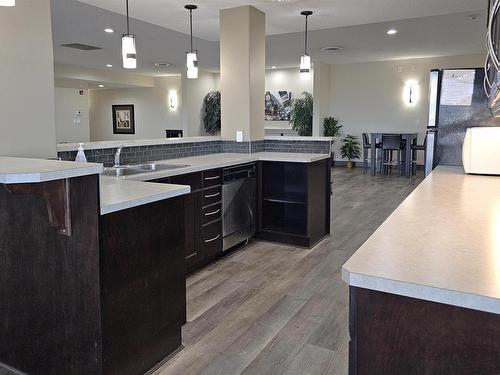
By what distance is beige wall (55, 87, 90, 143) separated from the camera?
11414 mm

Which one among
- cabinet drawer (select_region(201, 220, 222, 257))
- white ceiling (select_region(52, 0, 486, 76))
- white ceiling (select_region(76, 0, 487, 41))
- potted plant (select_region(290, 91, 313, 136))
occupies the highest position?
white ceiling (select_region(52, 0, 486, 76))

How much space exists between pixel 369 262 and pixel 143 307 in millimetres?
1370

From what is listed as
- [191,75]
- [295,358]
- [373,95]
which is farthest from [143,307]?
[373,95]

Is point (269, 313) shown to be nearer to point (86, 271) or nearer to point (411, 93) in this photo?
point (86, 271)

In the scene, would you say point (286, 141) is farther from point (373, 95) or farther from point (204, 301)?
point (373, 95)

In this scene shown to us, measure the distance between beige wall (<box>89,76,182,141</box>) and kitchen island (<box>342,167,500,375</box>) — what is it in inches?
499

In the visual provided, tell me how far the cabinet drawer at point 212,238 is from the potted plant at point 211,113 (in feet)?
29.7

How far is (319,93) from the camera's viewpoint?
429 inches

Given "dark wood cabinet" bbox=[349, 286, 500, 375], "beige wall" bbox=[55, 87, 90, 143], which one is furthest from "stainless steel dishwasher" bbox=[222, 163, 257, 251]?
"beige wall" bbox=[55, 87, 90, 143]

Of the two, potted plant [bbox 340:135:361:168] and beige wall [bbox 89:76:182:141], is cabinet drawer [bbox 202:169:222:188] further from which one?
beige wall [bbox 89:76:182:141]

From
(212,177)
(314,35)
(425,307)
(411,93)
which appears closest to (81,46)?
(314,35)

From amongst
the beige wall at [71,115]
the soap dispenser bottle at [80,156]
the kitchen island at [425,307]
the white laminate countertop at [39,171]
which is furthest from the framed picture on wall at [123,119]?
the kitchen island at [425,307]

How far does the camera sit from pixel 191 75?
4.45 meters

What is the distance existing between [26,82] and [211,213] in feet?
5.54
